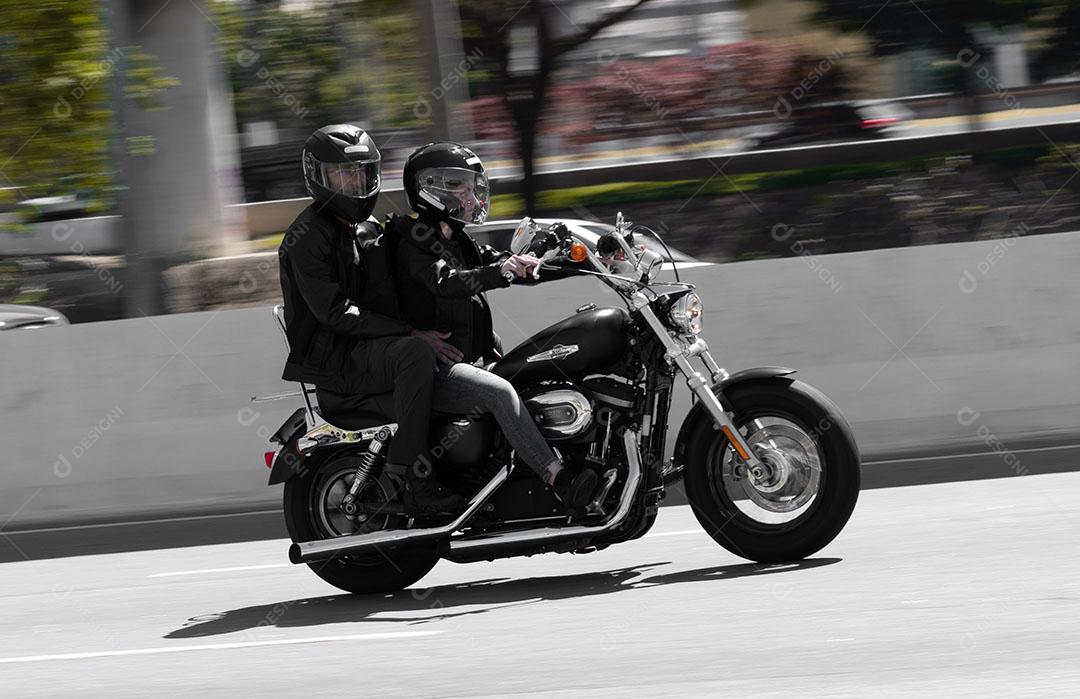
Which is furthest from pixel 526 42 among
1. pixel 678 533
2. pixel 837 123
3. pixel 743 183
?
pixel 678 533

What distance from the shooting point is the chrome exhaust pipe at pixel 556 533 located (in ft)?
20.9

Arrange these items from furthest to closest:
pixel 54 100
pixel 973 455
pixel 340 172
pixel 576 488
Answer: pixel 54 100
pixel 973 455
pixel 340 172
pixel 576 488

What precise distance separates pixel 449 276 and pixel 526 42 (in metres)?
10.6

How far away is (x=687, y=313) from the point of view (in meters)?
6.46

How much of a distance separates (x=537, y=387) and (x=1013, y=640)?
7.96 ft

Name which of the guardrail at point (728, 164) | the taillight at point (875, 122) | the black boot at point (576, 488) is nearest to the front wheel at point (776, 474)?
the black boot at point (576, 488)

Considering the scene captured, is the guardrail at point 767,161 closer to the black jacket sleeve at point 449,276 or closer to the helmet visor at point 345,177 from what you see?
the helmet visor at point 345,177

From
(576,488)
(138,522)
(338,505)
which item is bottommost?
(138,522)

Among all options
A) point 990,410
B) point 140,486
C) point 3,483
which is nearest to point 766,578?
point 990,410

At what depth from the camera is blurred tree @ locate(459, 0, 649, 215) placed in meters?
15.8

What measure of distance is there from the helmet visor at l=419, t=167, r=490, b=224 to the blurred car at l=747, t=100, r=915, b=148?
352 inches

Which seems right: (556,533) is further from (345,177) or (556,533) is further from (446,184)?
(345,177)

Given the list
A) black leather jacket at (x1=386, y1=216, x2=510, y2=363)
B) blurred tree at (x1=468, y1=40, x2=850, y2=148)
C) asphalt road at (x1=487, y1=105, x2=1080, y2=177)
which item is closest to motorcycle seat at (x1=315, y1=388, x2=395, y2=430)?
black leather jacket at (x1=386, y1=216, x2=510, y2=363)

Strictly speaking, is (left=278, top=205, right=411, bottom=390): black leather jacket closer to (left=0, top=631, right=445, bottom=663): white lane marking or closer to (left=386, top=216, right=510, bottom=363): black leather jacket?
(left=386, top=216, right=510, bottom=363): black leather jacket
